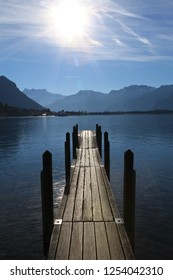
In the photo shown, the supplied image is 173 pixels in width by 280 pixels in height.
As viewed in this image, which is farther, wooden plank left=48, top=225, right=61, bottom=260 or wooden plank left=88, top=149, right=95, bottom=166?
wooden plank left=88, top=149, right=95, bottom=166

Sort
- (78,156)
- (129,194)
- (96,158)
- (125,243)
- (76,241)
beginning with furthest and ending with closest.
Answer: (78,156) < (96,158) < (129,194) < (76,241) < (125,243)

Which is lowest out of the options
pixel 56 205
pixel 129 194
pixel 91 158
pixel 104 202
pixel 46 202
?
pixel 56 205

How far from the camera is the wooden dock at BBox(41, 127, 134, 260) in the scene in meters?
7.61

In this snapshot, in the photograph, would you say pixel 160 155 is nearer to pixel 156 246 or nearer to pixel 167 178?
pixel 167 178

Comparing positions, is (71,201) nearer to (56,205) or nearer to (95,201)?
(95,201)

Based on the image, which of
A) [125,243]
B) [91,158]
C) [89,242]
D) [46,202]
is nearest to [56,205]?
[91,158]

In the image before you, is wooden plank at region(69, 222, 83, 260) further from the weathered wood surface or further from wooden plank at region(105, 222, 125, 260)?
wooden plank at region(105, 222, 125, 260)

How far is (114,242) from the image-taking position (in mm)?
8164

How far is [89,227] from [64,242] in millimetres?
1198

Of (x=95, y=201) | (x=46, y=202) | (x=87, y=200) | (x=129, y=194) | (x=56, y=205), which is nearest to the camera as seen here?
(x=129, y=194)

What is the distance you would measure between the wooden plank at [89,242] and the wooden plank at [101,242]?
0.11m

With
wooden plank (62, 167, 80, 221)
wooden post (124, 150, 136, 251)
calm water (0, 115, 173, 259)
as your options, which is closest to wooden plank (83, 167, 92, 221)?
wooden plank (62, 167, 80, 221)

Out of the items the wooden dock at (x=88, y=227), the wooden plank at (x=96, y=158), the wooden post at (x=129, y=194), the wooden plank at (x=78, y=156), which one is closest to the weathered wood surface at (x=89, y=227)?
the wooden dock at (x=88, y=227)
